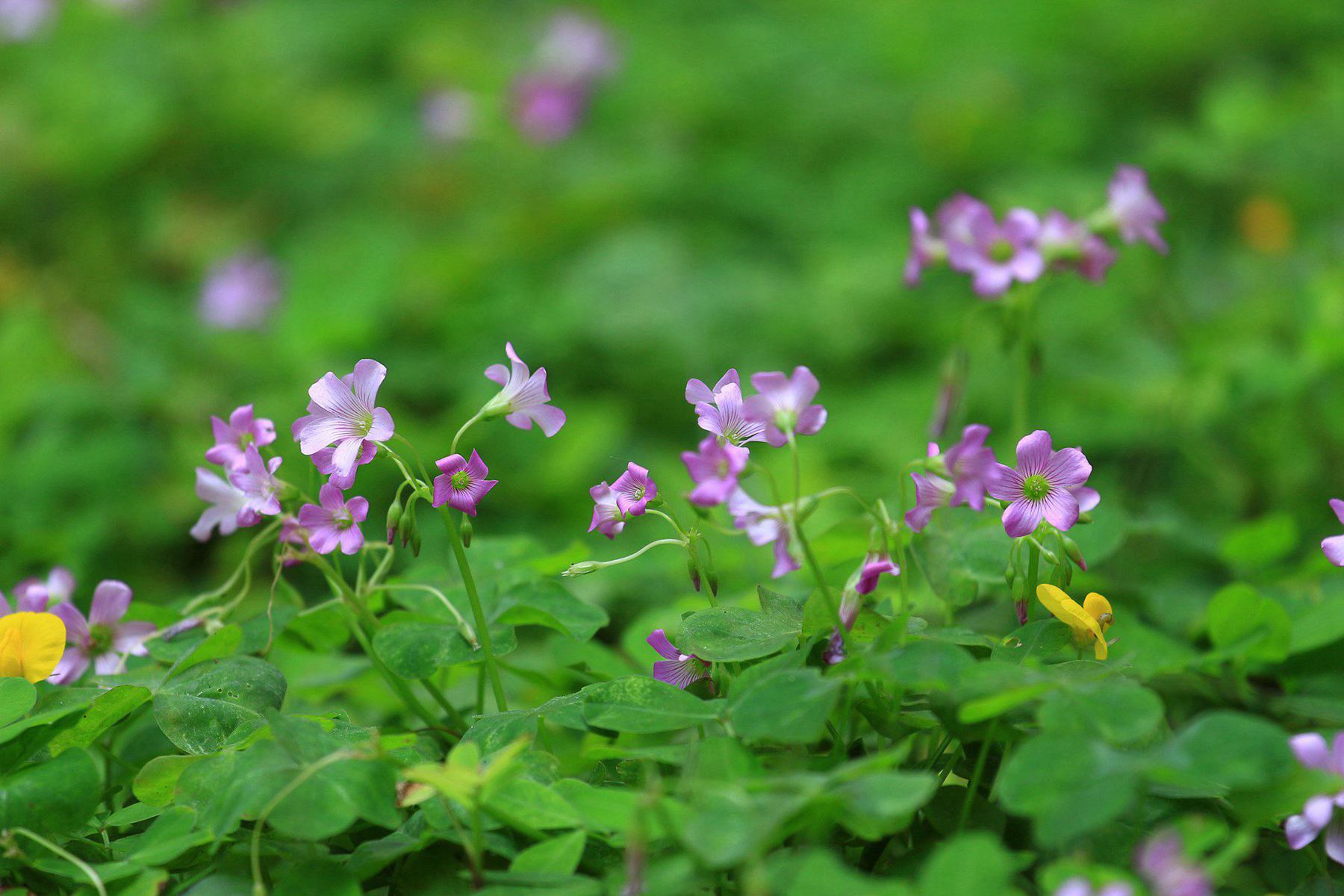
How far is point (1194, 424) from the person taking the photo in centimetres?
206

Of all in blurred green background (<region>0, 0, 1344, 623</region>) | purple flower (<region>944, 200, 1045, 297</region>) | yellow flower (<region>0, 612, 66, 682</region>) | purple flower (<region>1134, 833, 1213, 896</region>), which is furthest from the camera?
blurred green background (<region>0, 0, 1344, 623</region>)

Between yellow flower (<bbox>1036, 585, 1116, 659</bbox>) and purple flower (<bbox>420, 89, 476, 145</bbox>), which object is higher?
yellow flower (<bbox>1036, 585, 1116, 659</bbox>)

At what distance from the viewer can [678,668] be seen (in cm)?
102

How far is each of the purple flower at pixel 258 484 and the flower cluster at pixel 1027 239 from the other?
2.69 ft

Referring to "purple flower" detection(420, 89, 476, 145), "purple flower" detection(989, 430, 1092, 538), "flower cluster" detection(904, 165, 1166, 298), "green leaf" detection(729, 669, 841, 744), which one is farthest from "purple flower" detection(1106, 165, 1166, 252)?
"purple flower" detection(420, 89, 476, 145)

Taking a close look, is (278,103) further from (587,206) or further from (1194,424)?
(1194,424)

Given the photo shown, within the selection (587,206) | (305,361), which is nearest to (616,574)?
(305,361)

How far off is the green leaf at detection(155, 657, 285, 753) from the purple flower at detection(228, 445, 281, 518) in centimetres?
15

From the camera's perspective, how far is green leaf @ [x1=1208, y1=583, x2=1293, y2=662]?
3.48 ft

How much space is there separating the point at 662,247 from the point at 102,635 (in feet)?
6.60

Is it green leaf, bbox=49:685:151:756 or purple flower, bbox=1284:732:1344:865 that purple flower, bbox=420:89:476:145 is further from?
purple flower, bbox=1284:732:1344:865

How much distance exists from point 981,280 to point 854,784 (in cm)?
81

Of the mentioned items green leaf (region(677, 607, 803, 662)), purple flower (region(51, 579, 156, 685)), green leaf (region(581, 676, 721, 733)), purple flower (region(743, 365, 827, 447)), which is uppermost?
purple flower (region(743, 365, 827, 447))

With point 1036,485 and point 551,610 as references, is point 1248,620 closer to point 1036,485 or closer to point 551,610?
point 1036,485
